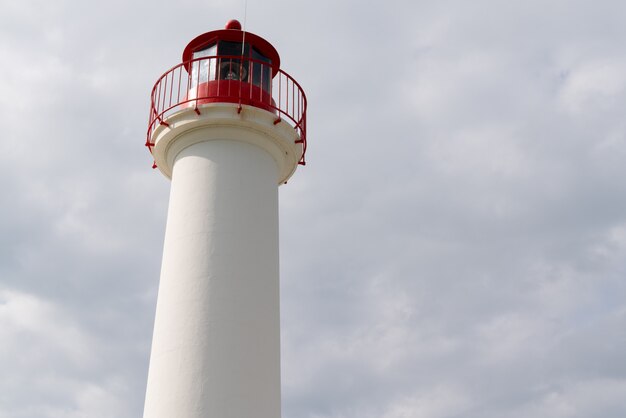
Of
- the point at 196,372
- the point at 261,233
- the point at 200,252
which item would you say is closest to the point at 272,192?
the point at 261,233

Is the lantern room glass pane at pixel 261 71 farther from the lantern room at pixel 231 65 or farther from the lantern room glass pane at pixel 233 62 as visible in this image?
the lantern room glass pane at pixel 233 62

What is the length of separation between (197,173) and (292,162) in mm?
2030

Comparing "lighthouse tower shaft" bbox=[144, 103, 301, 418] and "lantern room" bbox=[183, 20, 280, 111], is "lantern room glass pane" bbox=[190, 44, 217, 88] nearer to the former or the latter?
"lantern room" bbox=[183, 20, 280, 111]

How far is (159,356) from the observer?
1117 centimetres

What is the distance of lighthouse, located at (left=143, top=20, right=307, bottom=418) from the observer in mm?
10805

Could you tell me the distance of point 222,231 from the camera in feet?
38.3

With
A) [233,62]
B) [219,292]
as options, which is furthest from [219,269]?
[233,62]

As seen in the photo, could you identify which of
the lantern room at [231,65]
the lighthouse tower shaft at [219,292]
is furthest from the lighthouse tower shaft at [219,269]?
the lantern room at [231,65]

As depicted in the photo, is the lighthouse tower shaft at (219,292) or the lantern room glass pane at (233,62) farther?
the lantern room glass pane at (233,62)

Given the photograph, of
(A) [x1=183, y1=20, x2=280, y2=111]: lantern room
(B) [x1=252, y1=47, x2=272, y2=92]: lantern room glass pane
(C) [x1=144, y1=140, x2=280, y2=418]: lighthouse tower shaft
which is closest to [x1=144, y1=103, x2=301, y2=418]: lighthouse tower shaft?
(C) [x1=144, y1=140, x2=280, y2=418]: lighthouse tower shaft

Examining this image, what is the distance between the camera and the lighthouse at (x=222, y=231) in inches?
425

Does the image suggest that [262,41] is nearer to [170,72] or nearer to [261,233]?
[170,72]

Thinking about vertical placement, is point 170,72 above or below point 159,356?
above

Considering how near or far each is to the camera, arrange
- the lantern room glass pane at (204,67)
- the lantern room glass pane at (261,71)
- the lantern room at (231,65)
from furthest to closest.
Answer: the lantern room glass pane at (261,71), the lantern room glass pane at (204,67), the lantern room at (231,65)
